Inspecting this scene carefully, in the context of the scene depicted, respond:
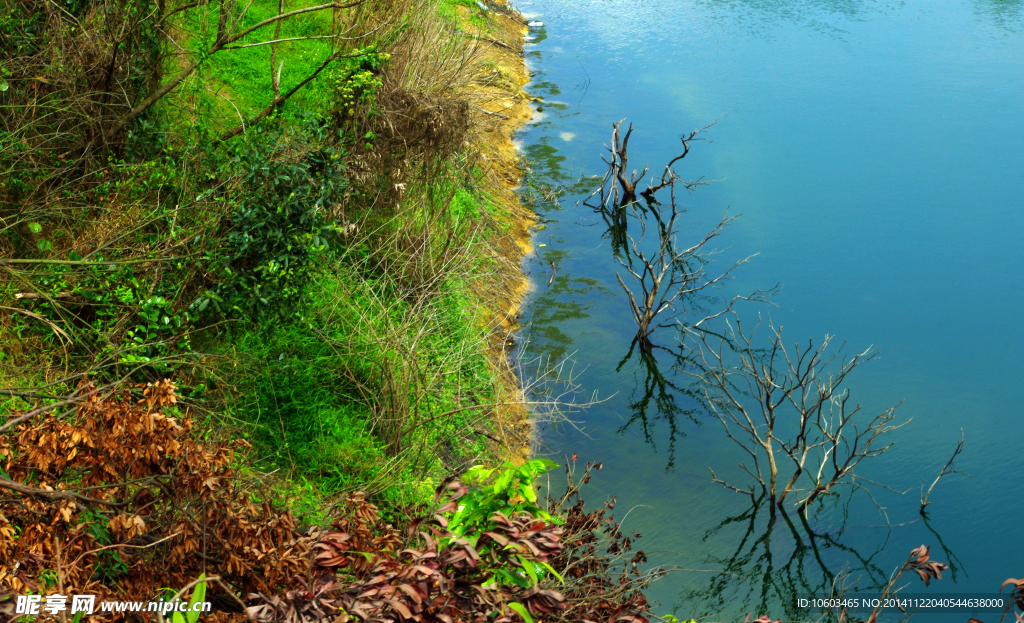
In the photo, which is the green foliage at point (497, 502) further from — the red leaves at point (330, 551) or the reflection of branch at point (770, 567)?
the reflection of branch at point (770, 567)

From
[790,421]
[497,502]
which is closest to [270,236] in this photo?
[497,502]

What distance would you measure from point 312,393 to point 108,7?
398 cm

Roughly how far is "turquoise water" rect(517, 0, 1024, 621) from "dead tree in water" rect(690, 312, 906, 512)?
0.33m

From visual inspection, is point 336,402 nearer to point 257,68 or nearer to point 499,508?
point 499,508

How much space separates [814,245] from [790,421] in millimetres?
4787

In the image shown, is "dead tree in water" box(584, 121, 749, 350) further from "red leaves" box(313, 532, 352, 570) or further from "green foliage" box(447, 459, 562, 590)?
"red leaves" box(313, 532, 352, 570)

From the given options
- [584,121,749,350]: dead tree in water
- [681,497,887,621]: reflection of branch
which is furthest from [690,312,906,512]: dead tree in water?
[584,121,749,350]: dead tree in water

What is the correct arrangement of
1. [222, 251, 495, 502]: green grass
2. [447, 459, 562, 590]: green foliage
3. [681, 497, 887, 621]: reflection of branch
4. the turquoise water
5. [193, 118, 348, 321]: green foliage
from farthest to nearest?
1. the turquoise water
2. [681, 497, 887, 621]: reflection of branch
3. [222, 251, 495, 502]: green grass
4. [193, 118, 348, 321]: green foliage
5. [447, 459, 562, 590]: green foliage

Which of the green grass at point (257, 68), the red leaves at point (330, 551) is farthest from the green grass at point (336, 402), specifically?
the red leaves at point (330, 551)

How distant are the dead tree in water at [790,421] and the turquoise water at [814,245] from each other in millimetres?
326

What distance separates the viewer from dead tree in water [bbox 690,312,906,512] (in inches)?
344

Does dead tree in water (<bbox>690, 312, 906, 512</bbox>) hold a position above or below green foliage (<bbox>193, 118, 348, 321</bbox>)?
below

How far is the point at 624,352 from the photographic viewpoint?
11.5m

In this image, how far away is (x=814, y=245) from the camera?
1410cm
